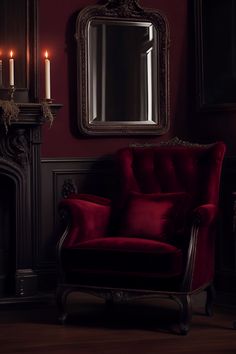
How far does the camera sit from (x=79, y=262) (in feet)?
12.3

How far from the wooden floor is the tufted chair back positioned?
664 mm

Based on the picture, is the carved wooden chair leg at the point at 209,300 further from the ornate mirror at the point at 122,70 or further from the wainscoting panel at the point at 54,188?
the ornate mirror at the point at 122,70

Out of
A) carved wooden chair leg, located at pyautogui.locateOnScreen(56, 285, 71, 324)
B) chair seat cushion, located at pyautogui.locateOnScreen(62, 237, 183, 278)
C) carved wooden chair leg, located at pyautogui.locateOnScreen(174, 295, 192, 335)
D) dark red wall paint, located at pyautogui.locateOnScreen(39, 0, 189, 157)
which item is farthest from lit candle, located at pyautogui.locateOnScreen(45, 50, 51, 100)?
carved wooden chair leg, located at pyautogui.locateOnScreen(174, 295, 192, 335)

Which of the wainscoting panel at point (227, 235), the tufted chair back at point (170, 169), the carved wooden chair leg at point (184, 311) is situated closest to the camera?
the carved wooden chair leg at point (184, 311)

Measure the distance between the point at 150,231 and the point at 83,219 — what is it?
1.28ft

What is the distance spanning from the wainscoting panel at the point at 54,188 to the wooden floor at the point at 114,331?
0.33m

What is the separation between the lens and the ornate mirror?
4.62 meters

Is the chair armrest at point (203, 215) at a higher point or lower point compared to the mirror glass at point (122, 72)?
lower

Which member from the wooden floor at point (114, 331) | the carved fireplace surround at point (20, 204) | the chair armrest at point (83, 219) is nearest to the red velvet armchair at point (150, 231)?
the chair armrest at point (83, 219)

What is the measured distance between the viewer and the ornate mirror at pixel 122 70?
15.2 feet

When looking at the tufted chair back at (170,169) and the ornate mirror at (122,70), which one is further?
the ornate mirror at (122,70)

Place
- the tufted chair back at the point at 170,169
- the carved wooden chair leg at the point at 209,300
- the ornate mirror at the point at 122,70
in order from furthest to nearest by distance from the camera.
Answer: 1. the ornate mirror at the point at 122,70
2. the tufted chair back at the point at 170,169
3. the carved wooden chair leg at the point at 209,300

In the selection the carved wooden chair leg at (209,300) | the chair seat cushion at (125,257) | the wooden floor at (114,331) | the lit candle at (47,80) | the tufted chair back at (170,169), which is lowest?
the wooden floor at (114,331)

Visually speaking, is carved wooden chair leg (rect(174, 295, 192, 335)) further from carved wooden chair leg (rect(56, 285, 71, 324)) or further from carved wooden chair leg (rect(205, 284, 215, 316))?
carved wooden chair leg (rect(56, 285, 71, 324))
